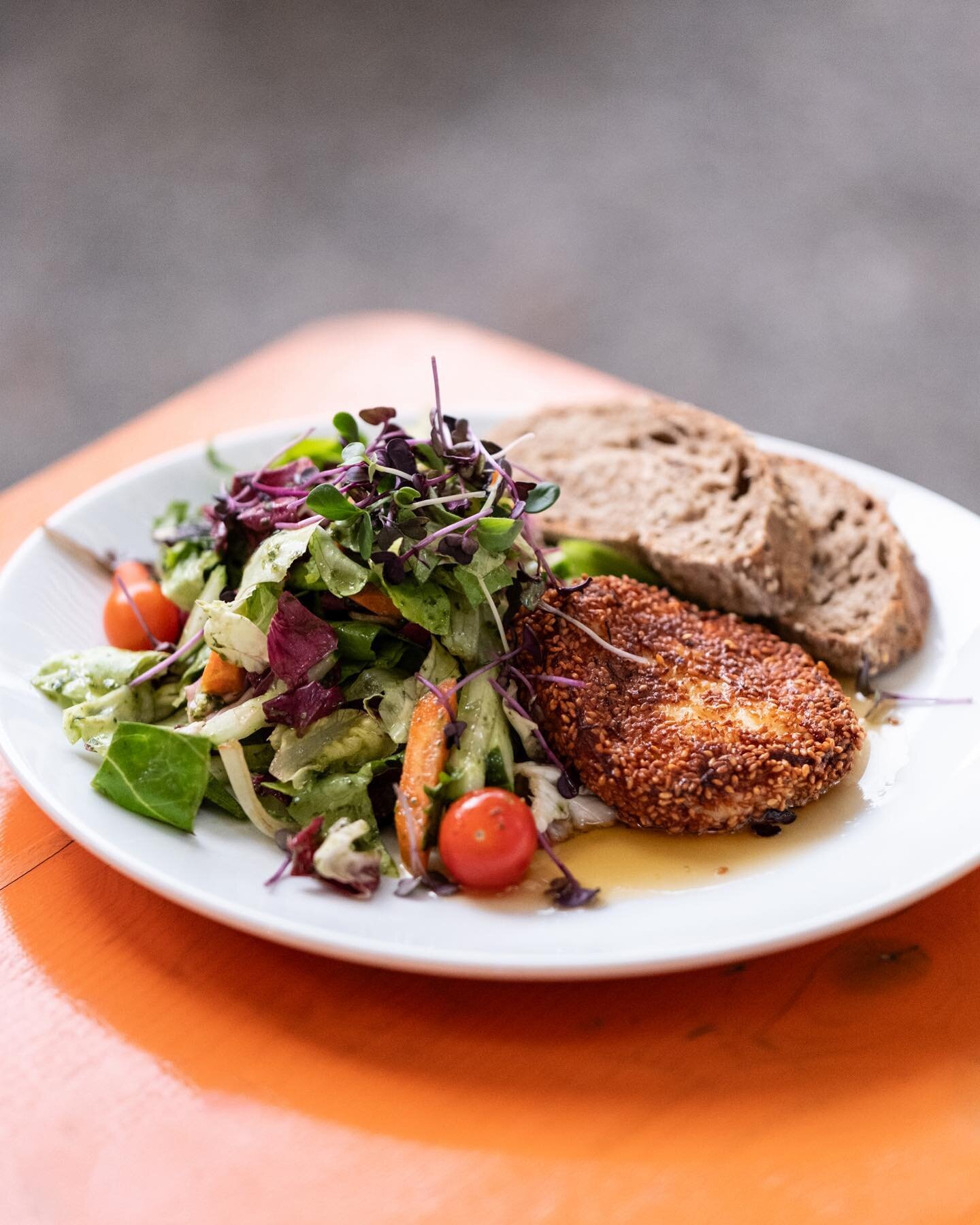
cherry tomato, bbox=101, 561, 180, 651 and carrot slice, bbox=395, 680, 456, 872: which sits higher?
cherry tomato, bbox=101, 561, 180, 651

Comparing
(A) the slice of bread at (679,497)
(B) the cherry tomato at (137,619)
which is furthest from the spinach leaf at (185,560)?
(A) the slice of bread at (679,497)

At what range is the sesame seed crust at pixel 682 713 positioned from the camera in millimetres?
2434

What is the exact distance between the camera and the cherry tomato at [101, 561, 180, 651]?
2.96m

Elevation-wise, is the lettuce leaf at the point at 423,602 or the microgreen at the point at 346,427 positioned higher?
the microgreen at the point at 346,427

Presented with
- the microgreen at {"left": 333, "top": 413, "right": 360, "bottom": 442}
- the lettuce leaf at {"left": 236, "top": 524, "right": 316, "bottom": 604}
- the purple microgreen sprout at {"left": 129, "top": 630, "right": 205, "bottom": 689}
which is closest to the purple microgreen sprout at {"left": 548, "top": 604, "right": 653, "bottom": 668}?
the lettuce leaf at {"left": 236, "top": 524, "right": 316, "bottom": 604}

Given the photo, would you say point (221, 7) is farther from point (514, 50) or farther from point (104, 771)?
point (104, 771)

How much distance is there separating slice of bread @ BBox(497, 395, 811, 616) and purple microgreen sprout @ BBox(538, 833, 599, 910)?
41.3 inches

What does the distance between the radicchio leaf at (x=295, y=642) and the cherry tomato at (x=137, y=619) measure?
532 mm

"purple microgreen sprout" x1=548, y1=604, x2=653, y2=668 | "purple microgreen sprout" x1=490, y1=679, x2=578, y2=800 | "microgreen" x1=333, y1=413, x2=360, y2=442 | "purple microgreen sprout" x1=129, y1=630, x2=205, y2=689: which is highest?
"microgreen" x1=333, y1=413, x2=360, y2=442

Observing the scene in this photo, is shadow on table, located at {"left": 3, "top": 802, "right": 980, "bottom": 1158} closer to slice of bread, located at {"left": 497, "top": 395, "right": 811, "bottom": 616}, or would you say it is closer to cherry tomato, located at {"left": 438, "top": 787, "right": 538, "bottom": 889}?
cherry tomato, located at {"left": 438, "top": 787, "right": 538, "bottom": 889}

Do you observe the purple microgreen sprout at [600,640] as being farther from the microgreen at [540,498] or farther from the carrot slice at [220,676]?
the carrot slice at [220,676]

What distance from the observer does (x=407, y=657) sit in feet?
8.87

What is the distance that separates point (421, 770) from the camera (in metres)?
2.43

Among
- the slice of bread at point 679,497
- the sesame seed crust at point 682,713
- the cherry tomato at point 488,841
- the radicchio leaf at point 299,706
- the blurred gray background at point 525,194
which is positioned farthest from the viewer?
the blurred gray background at point 525,194
